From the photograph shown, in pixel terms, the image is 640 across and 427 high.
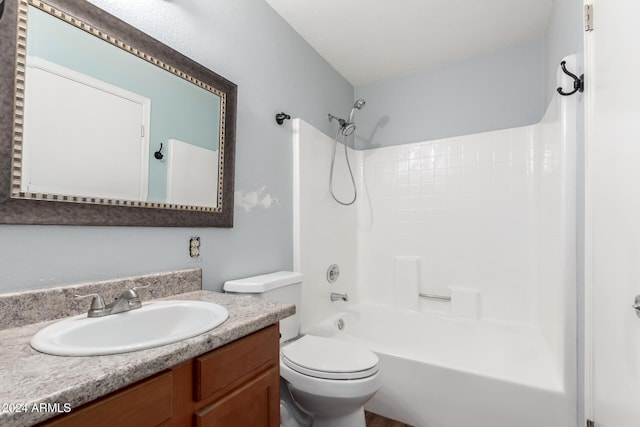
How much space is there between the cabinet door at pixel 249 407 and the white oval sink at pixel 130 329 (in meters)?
0.19

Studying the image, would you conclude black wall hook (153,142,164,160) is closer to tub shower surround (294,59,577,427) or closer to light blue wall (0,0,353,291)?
light blue wall (0,0,353,291)

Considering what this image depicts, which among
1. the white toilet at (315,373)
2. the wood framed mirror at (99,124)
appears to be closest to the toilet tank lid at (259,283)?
the white toilet at (315,373)

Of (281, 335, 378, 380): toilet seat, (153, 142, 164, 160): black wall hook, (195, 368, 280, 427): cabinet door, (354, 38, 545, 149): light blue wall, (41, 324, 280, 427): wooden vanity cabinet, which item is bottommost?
(281, 335, 378, 380): toilet seat

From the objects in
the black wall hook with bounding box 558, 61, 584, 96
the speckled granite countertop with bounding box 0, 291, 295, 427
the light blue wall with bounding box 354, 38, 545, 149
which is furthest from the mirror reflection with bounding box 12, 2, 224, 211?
the light blue wall with bounding box 354, 38, 545, 149

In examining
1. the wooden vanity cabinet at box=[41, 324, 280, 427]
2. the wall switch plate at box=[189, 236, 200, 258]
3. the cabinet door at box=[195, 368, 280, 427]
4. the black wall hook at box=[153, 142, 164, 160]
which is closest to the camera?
the wooden vanity cabinet at box=[41, 324, 280, 427]

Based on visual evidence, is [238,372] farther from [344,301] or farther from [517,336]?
[517,336]

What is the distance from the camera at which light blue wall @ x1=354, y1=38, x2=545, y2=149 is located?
2250mm

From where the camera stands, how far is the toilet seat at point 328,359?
4.25ft

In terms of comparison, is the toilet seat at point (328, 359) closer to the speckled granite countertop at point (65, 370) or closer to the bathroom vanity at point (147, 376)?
the bathroom vanity at point (147, 376)

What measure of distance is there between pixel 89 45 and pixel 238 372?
1134mm

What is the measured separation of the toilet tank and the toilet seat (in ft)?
0.29

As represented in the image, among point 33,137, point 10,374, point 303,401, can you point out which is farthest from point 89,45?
point 303,401

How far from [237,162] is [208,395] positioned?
114 cm

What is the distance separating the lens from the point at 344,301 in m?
2.50
